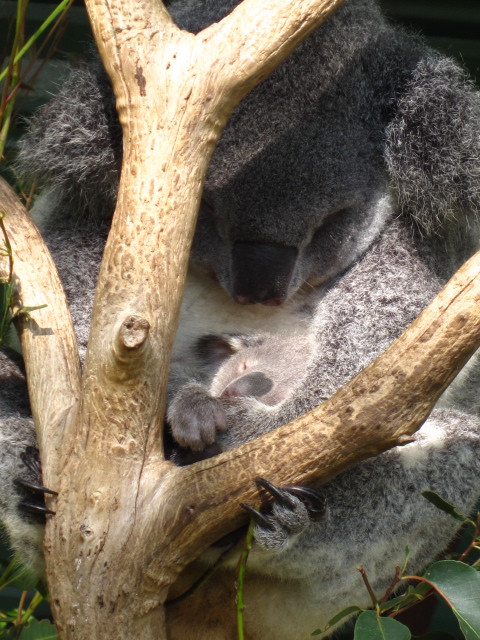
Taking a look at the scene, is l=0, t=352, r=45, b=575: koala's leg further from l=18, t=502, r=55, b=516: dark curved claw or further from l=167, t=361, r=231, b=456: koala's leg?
l=167, t=361, r=231, b=456: koala's leg

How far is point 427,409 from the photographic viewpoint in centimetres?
157

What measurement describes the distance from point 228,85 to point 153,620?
3.78ft

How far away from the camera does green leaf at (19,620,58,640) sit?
2.66 m

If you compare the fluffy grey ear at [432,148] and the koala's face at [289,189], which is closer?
the koala's face at [289,189]

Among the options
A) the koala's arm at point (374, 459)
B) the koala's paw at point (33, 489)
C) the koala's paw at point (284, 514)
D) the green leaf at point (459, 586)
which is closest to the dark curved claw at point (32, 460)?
the koala's paw at point (33, 489)

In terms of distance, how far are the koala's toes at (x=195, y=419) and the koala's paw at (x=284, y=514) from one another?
0.29 metres

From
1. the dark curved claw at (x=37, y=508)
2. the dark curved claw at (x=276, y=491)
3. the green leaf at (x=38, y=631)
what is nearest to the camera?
the dark curved claw at (x=276, y=491)

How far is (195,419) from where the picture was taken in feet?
6.27

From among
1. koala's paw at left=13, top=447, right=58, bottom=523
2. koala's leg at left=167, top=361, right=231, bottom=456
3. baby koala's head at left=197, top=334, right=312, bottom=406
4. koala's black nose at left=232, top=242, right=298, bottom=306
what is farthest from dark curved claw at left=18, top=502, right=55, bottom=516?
koala's black nose at left=232, top=242, right=298, bottom=306

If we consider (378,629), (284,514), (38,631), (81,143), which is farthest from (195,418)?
(38,631)

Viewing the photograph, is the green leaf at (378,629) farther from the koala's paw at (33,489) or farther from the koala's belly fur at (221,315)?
the koala's belly fur at (221,315)

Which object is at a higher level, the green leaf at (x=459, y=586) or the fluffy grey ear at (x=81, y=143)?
the fluffy grey ear at (x=81, y=143)

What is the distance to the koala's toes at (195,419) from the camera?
189cm

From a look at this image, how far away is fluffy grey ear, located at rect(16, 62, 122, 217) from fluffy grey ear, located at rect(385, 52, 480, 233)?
78 centimetres
